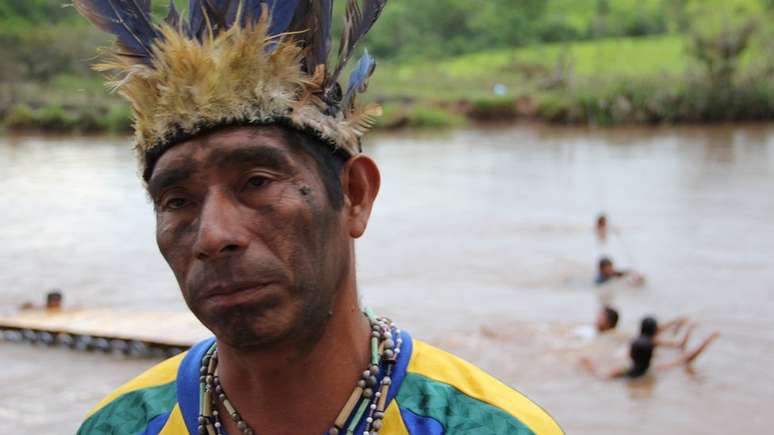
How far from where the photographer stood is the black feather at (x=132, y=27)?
6.12ft

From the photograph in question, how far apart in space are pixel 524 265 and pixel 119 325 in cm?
681

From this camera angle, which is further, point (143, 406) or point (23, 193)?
point (23, 193)

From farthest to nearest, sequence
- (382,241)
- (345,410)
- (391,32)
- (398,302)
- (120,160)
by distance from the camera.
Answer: (391,32), (120,160), (382,241), (398,302), (345,410)

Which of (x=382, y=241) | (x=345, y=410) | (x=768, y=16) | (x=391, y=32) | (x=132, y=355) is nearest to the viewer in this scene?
(x=345, y=410)

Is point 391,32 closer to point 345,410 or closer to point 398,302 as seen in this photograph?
point 398,302

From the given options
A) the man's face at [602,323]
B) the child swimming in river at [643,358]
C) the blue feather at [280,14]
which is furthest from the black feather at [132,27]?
the man's face at [602,323]

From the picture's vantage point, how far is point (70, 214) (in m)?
19.1

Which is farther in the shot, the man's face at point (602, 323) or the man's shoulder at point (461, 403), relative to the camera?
the man's face at point (602, 323)

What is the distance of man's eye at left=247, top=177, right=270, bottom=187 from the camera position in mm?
1721

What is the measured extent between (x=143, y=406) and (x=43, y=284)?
40.3 feet

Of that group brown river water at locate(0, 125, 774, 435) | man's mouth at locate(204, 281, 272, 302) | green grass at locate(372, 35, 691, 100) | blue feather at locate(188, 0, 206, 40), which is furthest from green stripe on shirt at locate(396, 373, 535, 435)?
green grass at locate(372, 35, 691, 100)

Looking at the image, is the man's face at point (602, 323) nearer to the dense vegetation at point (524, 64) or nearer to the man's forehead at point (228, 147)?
the man's forehead at point (228, 147)

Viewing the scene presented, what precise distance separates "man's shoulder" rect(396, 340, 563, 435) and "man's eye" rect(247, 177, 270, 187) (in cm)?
46

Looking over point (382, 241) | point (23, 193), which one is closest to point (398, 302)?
point (382, 241)
